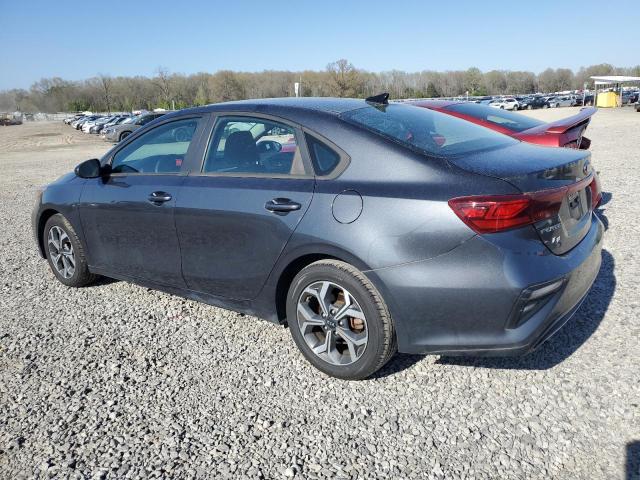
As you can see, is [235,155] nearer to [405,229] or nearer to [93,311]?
[405,229]

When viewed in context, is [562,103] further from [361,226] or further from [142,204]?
[361,226]

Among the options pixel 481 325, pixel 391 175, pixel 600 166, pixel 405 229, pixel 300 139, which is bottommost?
pixel 600 166

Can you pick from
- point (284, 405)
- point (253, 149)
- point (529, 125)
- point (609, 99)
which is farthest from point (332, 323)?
point (609, 99)

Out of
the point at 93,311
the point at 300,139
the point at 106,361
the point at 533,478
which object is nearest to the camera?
the point at 533,478

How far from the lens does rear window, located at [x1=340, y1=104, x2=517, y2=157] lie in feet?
9.61

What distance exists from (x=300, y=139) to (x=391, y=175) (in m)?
0.69

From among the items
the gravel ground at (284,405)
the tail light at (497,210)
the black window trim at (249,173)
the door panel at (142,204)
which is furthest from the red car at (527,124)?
the tail light at (497,210)

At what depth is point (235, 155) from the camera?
349cm

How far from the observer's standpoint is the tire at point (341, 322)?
2781 millimetres

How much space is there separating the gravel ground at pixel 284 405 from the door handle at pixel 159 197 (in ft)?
3.19

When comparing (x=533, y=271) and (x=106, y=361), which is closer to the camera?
(x=533, y=271)

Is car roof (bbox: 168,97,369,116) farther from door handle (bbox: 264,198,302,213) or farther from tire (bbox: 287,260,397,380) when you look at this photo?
tire (bbox: 287,260,397,380)

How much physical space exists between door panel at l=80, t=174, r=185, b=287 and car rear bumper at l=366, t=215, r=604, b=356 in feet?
Answer: 5.62

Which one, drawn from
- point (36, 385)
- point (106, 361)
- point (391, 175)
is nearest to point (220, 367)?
point (106, 361)
